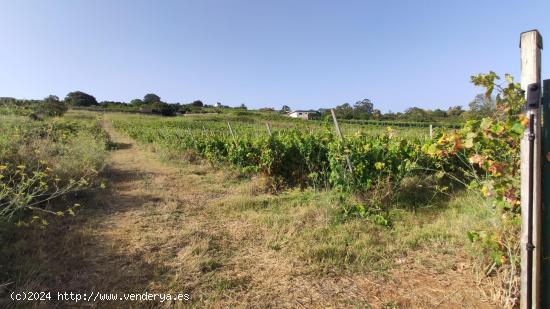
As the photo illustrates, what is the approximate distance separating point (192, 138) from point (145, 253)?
23.8 feet

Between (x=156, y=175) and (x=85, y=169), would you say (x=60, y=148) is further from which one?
(x=156, y=175)

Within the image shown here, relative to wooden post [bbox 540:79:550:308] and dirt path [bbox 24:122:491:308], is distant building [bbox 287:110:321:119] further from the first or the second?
wooden post [bbox 540:79:550:308]

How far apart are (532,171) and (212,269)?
2672 millimetres

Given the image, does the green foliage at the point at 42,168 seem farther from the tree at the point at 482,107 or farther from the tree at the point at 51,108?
the tree at the point at 51,108

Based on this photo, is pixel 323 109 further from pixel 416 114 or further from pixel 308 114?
pixel 308 114

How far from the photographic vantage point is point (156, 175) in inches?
282

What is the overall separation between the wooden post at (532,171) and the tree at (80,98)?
80637mm

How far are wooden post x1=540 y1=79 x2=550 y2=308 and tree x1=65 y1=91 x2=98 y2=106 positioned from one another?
3179 inches

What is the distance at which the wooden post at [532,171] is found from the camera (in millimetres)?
1734

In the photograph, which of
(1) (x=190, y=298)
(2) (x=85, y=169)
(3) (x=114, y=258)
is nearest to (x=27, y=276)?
(3) (x=114, y=258)

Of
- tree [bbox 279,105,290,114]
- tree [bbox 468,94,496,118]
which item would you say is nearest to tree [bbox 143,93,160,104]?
tree [bbox 279,105,290,114]

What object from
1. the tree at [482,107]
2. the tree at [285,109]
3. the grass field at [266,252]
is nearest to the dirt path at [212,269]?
the grass field at [266,252]

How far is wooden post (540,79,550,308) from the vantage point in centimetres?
173

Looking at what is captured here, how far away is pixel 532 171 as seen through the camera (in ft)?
5.77
